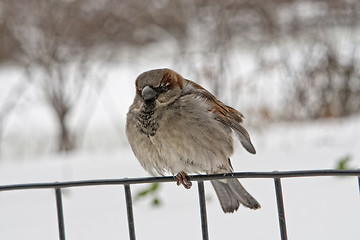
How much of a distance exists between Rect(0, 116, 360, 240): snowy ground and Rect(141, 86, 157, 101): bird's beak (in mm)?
1019

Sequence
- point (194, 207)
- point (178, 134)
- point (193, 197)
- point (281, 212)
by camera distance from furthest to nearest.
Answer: point (193, 197) < point (194, 207) < point (178, 134) < point (281, 212)

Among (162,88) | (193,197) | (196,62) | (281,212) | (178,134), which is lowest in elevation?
(281,212)

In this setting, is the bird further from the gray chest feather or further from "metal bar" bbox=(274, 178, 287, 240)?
"metal bar" bbox=(274, 178, 287, 240)

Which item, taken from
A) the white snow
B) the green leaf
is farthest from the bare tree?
the green leaf

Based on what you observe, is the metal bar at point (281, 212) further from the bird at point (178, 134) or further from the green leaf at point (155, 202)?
the green leaf at point (155, 202)

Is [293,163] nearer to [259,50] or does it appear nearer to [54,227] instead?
[54,227]

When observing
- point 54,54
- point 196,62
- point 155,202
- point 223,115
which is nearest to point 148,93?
point 223,115

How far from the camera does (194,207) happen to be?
3.43 meters

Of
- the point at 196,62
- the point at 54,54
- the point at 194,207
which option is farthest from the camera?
the point at 54,54

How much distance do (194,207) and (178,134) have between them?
1408 millimetres

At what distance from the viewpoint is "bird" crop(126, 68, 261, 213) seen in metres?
2.14

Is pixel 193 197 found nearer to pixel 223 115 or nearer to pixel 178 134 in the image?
pixel 223 115

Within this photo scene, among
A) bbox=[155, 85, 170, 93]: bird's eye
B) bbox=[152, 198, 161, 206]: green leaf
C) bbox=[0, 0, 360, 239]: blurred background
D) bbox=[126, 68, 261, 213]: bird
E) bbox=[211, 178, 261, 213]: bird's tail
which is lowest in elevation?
bbox=[211, 178, 261, 213]: bird's tail

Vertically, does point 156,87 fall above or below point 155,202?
above
